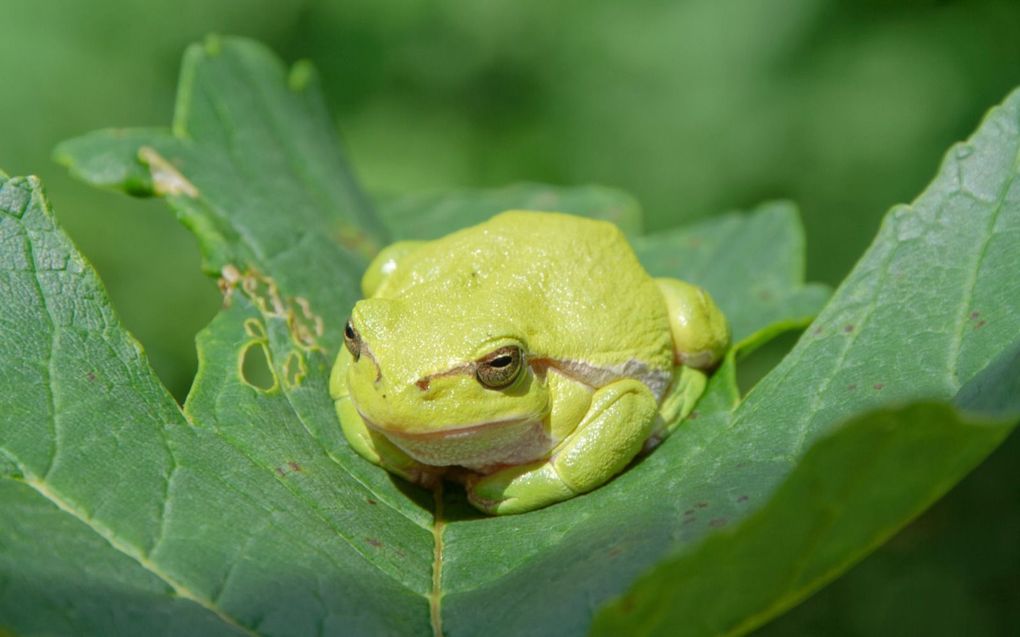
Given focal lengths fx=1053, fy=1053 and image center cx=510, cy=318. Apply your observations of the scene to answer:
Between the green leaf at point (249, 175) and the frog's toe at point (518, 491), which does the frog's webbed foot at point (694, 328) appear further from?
the green leaf at point (249, 175)

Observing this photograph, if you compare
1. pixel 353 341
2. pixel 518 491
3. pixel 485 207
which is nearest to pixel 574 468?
pixel 518 491

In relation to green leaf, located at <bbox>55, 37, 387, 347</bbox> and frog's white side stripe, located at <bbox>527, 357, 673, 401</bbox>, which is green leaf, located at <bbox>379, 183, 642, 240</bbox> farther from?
frog's white side stripe, located at <bbox>527, 357, 673, 401</bbox>

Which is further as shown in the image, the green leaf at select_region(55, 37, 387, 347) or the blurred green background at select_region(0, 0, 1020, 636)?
the blurred green background at select_region(0, 0, 1020, 636)

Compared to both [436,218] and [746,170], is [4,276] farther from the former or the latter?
[746,170]

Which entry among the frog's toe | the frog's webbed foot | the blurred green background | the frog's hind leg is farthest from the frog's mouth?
the blurred green background

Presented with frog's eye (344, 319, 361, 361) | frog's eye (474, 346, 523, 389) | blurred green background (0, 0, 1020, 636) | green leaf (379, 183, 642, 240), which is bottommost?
frog's eye (474, 346, 523, 389)

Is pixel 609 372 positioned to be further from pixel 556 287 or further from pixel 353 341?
pixel 353 341
